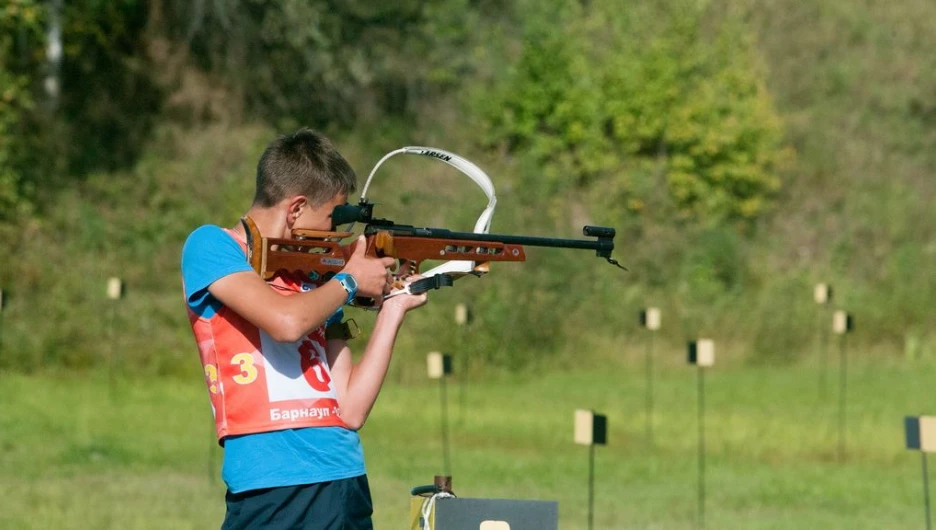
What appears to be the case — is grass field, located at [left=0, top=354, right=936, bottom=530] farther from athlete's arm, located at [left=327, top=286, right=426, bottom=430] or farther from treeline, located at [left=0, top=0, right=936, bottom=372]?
athlete's arm, located at [left=327, top=286, right=426, bottom=430]

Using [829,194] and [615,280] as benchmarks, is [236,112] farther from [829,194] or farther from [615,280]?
[829,194]

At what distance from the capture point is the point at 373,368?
3777 millimetres

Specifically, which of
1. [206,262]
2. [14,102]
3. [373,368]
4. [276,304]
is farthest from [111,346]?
[276,304]

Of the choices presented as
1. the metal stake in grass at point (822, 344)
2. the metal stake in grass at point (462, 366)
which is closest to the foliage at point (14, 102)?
the metal stake in grass at point (462, 366)

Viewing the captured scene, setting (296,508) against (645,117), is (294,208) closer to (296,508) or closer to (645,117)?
(296,508)

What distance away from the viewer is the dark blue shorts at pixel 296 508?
358cm

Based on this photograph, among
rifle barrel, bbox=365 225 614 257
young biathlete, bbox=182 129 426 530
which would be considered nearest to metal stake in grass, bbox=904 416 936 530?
rifle barrel, bbox=365 225 614 257

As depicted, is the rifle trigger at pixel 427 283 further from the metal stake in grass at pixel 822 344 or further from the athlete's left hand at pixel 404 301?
the metal stake in grass at pixel 822 344

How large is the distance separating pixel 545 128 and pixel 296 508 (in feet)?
88.3

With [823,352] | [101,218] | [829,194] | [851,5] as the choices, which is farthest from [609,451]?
[851,5]

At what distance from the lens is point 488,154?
2952cm

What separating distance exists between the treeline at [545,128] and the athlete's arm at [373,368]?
1737 cm

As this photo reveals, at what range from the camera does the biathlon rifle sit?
3.62 m

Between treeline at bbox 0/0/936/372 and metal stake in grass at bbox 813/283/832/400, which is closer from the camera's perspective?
metal stake in grass at bbox 813/283/832/400
